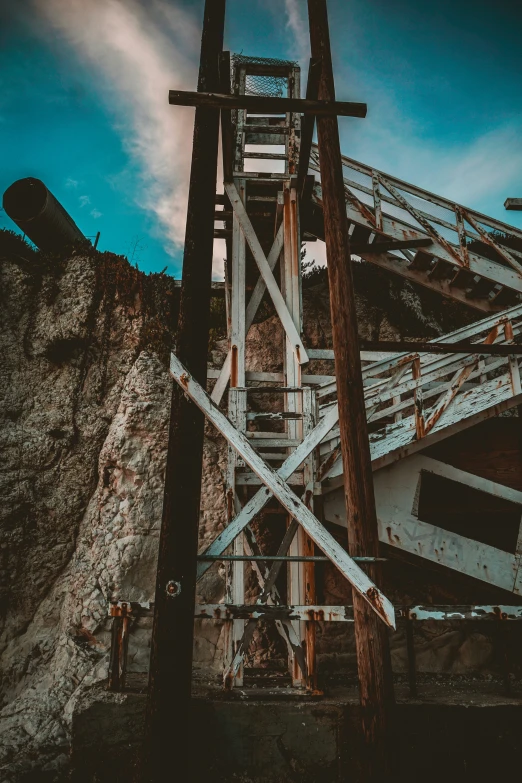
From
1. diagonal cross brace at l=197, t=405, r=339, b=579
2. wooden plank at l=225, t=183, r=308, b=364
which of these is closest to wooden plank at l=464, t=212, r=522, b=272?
wooden plank at l=225, t=183, r=308, b=364

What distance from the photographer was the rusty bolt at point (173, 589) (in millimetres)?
3730

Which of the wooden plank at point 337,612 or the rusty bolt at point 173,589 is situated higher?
the rusty bolt at point 173,589

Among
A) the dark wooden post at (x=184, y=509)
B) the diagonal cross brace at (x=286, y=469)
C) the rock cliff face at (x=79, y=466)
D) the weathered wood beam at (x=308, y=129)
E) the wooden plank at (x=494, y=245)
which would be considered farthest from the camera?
the wooden plank at (x=494, y=245)

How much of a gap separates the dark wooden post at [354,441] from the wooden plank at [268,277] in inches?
80.4

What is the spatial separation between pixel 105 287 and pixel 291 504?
7.10 metres

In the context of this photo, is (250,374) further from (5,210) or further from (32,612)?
(5,210)

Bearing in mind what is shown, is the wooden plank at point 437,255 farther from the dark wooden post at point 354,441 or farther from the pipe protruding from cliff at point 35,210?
the pipe protruding from cliff at point 35,210

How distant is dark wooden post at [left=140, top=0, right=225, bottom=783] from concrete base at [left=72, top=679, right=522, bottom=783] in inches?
22.2

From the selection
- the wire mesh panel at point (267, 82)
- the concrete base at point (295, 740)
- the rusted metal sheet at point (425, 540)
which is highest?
the wire mesh panel at point (267, 82)

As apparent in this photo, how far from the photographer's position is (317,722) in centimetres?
439

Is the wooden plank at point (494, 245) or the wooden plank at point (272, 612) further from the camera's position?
the wooden plank at point (494, 245)

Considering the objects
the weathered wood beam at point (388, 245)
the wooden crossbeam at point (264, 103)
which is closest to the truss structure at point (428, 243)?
the weathered wood beam at point (388, 245)

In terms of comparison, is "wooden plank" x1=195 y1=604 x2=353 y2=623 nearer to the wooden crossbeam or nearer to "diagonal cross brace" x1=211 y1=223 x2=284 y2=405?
"diagonal cross brace" x1=211 y1=223 x2=284 y2=405

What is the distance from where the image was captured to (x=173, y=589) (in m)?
3.74
